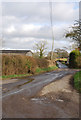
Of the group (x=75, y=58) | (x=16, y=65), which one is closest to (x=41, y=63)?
(x=16, y=65)

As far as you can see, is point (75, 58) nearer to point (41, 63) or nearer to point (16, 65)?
point (41, 63)

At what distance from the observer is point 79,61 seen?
107ft

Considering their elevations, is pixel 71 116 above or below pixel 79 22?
below

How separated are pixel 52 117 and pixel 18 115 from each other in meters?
1.06

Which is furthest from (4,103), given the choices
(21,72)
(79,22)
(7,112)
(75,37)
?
(75,37)

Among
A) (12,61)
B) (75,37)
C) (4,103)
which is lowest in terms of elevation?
(4,103)

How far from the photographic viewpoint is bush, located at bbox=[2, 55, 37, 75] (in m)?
14.9

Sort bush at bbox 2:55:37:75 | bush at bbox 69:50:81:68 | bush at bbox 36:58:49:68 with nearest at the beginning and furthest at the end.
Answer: bush at bbox 2:55:37:75 < bush at bbox 36:58:49:68 < bush at bbox 69:50:81:68

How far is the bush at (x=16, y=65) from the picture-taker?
14898 millimetres

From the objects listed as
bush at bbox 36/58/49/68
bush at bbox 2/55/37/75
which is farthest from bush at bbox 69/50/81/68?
bush at bbox 2/55/37/75

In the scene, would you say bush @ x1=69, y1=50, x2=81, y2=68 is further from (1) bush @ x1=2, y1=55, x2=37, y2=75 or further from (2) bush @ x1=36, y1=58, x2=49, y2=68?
(1) bush @ x1=2, y1=55, x2=37, y2=75

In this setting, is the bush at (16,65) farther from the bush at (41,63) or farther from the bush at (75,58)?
the bush at (75,58)

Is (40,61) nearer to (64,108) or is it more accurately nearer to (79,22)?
(79,22)

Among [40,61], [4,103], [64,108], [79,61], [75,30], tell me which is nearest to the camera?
[64,108]
